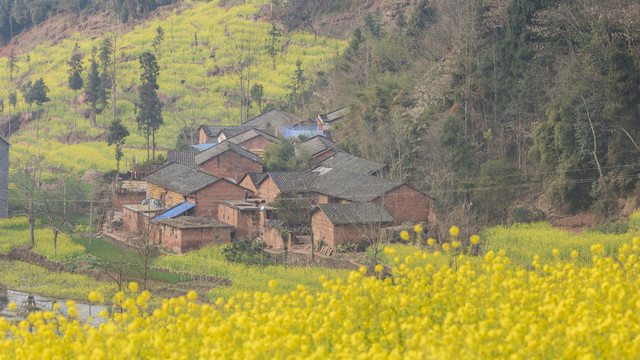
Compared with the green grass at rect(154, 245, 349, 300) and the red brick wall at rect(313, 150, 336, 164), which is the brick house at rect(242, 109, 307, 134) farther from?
the green grass at rect(154, 245, 349, 300)

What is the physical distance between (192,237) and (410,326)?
21.8 m

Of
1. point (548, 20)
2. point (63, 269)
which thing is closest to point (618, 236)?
point (548, 20)

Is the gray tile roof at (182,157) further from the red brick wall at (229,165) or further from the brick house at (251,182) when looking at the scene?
the brick house at (251,182)

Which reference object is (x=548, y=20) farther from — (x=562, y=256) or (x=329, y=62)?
(x=329, y=62)

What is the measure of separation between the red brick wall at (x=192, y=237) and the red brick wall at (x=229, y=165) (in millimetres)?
9273

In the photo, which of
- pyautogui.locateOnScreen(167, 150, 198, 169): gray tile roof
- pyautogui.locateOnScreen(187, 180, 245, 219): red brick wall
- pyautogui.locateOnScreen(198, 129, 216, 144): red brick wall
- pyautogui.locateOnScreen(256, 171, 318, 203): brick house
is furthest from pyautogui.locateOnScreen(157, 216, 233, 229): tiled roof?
pyautogui.locateOnScreen(198, 129, 216, 144): red brick wall

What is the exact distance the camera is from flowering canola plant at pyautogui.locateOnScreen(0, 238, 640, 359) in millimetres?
7105

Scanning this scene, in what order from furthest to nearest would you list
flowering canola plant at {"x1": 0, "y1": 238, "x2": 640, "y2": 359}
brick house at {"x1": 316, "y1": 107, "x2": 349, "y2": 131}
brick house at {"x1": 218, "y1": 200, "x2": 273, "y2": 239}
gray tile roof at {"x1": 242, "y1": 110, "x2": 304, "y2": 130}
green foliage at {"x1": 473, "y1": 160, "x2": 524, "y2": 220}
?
gray tile roof at {"x1": 242, "y1": 110, "x2": 304, "y2": 130}, brick house at {"x1": 316, "y1": 107, "x2": 349, "y2": 131}, brick house at {"x1": 218, "y1": 200, "x2": 273, "y2": 239}, green foliage at {"x1": 473, "y1": 160, "x2": 524, "y2": 220}, flowering canola plant at {"x1": 0, "y1": 238, "x2": 640, "y2": 359}

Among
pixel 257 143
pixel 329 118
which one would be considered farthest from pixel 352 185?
pixel 329 118

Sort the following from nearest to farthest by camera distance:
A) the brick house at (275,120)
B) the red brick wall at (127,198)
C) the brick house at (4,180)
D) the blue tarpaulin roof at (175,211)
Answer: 1. the blue tarpaulin roof at (175,211)
2. the brick house at (4,180)
3. the red brick wall at (127,198)
4. the brick house at (275,120)

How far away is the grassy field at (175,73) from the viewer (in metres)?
54.6

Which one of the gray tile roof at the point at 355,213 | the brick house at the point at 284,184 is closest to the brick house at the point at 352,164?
the brick house at the point at 284,184

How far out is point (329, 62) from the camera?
64.3m

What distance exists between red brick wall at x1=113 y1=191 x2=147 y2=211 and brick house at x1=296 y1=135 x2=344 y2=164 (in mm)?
9157
